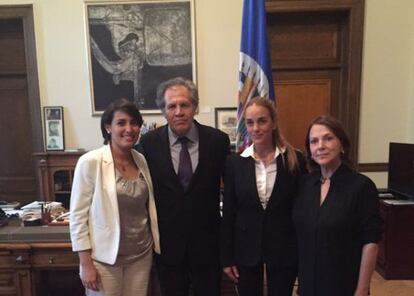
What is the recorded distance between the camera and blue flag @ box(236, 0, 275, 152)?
2.67 m

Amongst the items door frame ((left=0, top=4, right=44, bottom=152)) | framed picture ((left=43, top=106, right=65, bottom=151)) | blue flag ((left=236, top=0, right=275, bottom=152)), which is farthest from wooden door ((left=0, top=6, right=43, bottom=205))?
blue flag ((left=236, top=0, right=275, bottom=152))

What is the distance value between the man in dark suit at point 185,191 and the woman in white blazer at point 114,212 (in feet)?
0.27

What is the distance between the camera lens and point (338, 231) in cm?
126

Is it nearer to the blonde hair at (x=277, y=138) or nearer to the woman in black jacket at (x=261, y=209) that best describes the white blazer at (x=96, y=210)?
the woman in black jacket at (x=261, y=209)

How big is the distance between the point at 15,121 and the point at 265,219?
3.71 metres

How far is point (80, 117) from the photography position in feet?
12.3

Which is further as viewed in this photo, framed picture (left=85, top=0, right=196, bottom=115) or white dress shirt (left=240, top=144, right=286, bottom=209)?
framed picture (left=85, top=0, right=196, bottom=115)

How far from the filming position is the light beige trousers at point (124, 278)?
145 centimetres

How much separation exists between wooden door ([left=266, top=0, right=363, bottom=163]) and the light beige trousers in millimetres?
2752

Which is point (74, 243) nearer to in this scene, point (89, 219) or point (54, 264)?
point (89, 219)

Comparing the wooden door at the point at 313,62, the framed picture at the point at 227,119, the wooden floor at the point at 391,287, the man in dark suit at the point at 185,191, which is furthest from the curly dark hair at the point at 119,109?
the wooden door at the point at 313,62

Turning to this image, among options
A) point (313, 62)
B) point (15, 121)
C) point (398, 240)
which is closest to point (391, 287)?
point (398, 240)

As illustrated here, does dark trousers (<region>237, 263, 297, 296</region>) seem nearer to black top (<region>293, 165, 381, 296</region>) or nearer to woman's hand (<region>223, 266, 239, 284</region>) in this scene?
woman's hand (<region>223, 266, 239, 284</region>)

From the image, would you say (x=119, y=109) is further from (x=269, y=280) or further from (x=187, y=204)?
(x=269, y=280)
